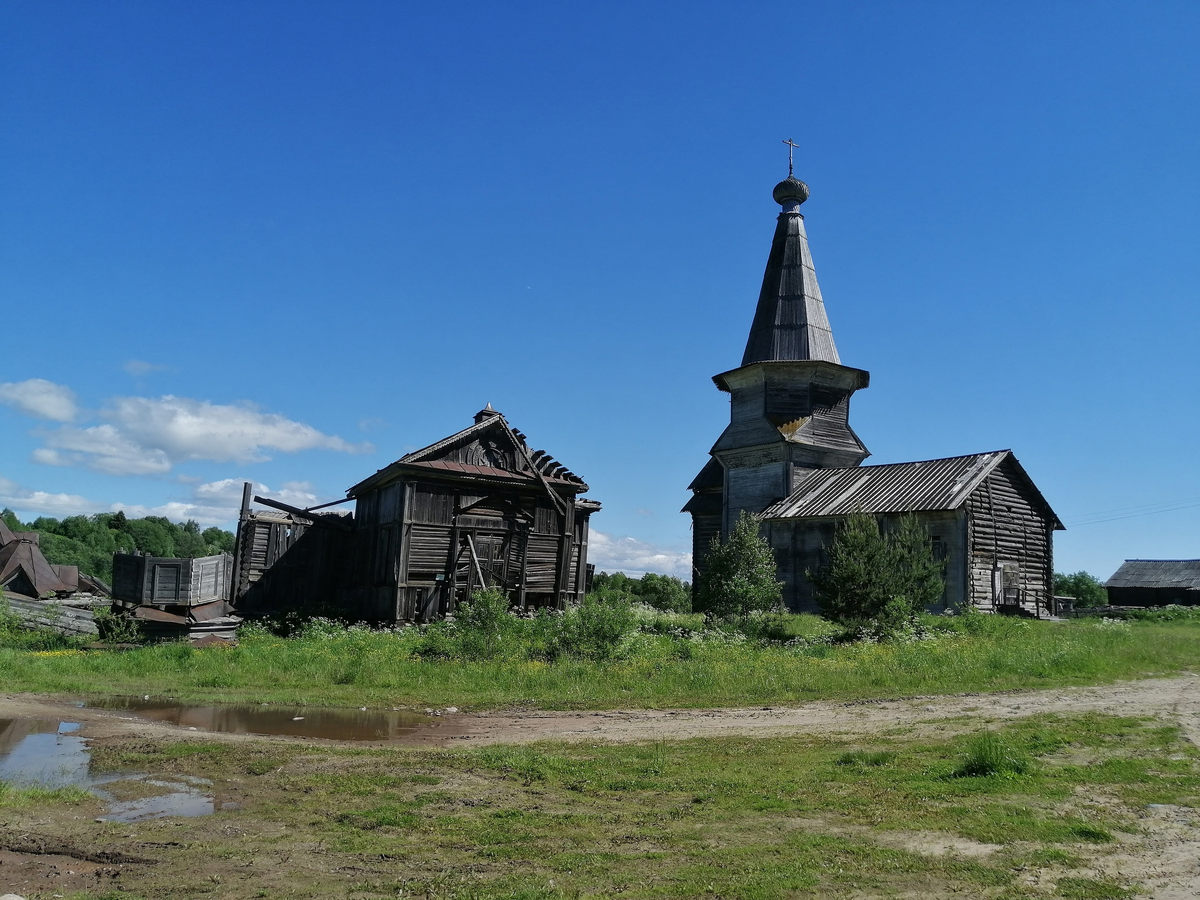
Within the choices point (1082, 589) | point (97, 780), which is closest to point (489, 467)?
point (97, 780)

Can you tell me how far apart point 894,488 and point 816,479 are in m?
4.53

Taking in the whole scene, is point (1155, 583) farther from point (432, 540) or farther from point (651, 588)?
point (432, 540)

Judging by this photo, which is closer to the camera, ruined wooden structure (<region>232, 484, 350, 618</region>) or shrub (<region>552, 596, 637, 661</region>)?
shrub (<region>552, 596, 637, 661</region>)

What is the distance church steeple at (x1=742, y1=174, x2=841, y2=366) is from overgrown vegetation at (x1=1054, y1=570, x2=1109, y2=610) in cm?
4417

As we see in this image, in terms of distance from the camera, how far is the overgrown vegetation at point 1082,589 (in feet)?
236

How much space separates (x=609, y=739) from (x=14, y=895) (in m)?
6.49

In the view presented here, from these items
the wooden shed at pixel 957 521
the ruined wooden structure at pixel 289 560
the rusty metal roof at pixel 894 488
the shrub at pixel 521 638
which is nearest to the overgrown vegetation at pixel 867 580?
the wooden shed at pixel 957 521

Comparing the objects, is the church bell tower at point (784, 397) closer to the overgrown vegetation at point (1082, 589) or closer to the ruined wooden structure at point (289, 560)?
the ruined wooden structure at point (289, 560)

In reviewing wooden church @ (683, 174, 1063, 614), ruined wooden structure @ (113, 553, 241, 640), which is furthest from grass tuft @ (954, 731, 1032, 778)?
ruined wooden structure @ (113, 553, 241, 640)

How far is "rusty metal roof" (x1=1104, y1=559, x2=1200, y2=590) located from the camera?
172ft

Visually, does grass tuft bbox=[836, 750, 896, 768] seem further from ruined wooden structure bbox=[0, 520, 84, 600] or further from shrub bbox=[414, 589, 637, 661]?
ruined wooden structure bbox=[0, 520, 84, 600]

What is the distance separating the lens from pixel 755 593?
23953mm

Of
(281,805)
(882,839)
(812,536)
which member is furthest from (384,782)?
(812,536)

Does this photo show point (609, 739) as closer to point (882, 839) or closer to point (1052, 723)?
point (882, 839)
